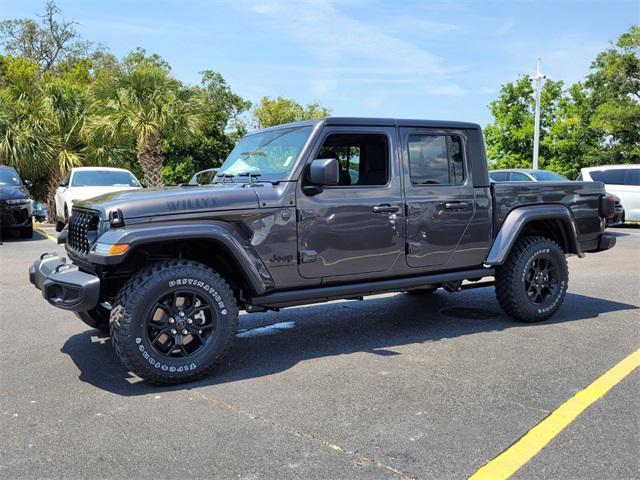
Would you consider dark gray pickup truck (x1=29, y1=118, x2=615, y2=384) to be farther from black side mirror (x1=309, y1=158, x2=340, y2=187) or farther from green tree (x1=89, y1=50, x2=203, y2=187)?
green tree (x1=89, y1=50, x2=203, y2=187)

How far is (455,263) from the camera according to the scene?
17.5ft

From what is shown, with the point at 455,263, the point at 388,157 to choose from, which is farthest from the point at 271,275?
the point at 455,263

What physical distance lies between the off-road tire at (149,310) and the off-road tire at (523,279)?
9.13 feet

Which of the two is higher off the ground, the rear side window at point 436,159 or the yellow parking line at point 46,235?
the rear side window at point 436,159

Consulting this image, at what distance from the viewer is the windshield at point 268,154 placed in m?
4.71

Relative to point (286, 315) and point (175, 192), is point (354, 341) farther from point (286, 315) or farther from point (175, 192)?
point (175, 192)

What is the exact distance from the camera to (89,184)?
1350cm

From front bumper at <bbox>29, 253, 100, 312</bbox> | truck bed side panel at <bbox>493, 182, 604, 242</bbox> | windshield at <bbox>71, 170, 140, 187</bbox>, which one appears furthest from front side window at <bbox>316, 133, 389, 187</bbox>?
windshield at <bbox>71, 170, 140, 187</bbox>

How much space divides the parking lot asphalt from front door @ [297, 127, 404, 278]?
0.78 meters

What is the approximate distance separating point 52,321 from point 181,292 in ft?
8.36

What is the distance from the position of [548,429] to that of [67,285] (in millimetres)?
3208

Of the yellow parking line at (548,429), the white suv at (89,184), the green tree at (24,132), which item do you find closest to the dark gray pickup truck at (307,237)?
the yellow parking line at (548,429)

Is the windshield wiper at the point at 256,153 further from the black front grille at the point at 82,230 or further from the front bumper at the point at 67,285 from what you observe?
the front bumper at the point at 67,285

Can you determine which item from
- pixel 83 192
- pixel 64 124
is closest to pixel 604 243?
Answer: pixel 83 192
